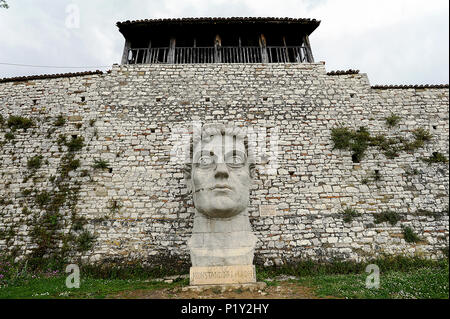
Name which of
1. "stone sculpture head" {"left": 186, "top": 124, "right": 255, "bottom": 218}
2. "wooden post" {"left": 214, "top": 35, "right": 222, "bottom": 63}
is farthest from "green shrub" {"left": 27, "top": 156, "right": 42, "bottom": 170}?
"wooden post" {"left": 214, "top": 35, "right": 222, "bottom": 63}

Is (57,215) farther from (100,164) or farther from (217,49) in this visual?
(217,49)

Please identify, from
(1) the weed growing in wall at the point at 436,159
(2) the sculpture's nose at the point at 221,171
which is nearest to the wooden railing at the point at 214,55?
(1) the weed growing in wall at the point at 436,159

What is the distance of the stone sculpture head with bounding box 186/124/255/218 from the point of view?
4336mm

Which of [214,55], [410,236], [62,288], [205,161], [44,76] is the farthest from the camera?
[214,55]

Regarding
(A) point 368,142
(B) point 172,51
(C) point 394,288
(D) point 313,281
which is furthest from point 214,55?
(C) point 394,288

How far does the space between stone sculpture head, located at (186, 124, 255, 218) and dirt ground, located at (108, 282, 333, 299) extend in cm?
124

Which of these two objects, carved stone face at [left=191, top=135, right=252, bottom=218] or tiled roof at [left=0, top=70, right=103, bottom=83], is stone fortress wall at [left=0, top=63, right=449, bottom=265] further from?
carved stone face at [left=191, top=135, right=252, bottom=218]

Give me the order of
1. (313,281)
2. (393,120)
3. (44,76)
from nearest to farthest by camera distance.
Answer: (313,281) < (393,120) < (44,76)

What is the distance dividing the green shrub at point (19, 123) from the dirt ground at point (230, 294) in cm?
770

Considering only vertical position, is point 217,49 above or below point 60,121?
above

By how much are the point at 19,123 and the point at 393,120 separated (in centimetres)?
1349

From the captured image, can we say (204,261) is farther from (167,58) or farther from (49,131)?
(167,58)

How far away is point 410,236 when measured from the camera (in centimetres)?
736

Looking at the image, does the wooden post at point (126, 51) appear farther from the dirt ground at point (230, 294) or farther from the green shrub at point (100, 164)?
the dirt ground at point (230, 294)
